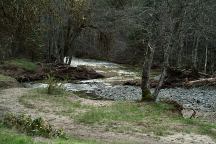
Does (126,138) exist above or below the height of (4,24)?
below

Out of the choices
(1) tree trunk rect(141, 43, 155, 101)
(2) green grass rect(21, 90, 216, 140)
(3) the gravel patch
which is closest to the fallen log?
(3) the gravel patch

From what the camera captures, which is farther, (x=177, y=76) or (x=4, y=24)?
(x=177, y=76)

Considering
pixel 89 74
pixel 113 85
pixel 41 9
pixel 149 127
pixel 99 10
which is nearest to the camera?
pixel 41 9

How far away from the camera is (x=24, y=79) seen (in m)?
38.8

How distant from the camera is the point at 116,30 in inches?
2409

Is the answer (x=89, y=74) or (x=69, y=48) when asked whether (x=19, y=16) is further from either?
(x=69, y=48)

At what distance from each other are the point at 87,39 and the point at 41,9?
5319 cm

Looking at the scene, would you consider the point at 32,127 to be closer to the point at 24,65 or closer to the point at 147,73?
the point at 147,73

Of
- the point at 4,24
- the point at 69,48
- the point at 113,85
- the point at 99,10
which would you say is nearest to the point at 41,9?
the point at 4,24

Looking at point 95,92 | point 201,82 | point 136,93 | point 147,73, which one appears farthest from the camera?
point 201,82

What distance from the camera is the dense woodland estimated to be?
15280mm

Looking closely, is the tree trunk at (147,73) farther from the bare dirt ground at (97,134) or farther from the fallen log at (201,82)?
the fallen log at (201,82)

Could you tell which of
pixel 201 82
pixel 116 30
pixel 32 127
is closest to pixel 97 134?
pixel 32 127

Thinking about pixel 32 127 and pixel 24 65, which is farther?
pixel 24 65
